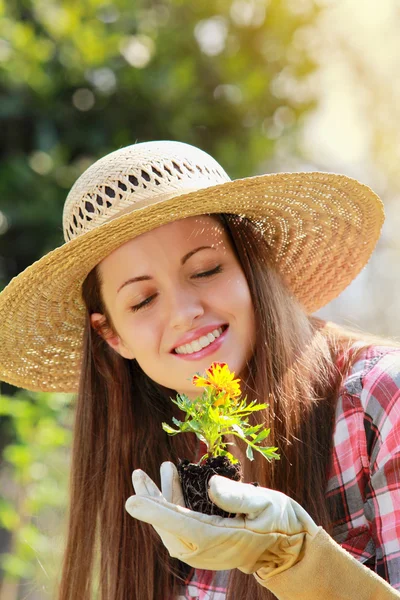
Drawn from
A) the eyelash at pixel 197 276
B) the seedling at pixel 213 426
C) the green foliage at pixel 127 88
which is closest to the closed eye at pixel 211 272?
the eyelash at pixel 197 276

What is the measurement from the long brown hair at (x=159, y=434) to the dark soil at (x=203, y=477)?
508mm

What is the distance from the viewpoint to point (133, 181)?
2.25 meters

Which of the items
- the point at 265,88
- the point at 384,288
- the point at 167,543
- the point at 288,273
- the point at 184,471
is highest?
the point at 265,88

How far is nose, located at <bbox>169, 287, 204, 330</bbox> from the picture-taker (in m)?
2.13

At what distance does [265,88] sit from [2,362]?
272cm

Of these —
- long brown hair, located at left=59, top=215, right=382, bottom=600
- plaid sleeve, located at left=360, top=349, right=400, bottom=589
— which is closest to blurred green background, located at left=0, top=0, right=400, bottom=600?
long brown hair, located at left=59, top=215, right=382, bottom=600

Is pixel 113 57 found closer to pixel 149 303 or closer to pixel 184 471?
pixel 149 303

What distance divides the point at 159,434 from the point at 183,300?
66cm

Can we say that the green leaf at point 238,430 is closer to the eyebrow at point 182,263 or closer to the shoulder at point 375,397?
the shoulder at point 375,397

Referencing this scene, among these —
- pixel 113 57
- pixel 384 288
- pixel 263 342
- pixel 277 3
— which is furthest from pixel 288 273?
pixel 384 288

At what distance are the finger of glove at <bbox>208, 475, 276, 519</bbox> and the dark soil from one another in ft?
0.27

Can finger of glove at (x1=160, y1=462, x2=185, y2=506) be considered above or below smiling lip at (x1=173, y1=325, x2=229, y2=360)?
below

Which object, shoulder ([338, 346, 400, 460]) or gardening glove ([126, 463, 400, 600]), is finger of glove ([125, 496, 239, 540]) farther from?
shoulder ([338, 346, 400, 460])

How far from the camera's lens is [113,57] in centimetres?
452
